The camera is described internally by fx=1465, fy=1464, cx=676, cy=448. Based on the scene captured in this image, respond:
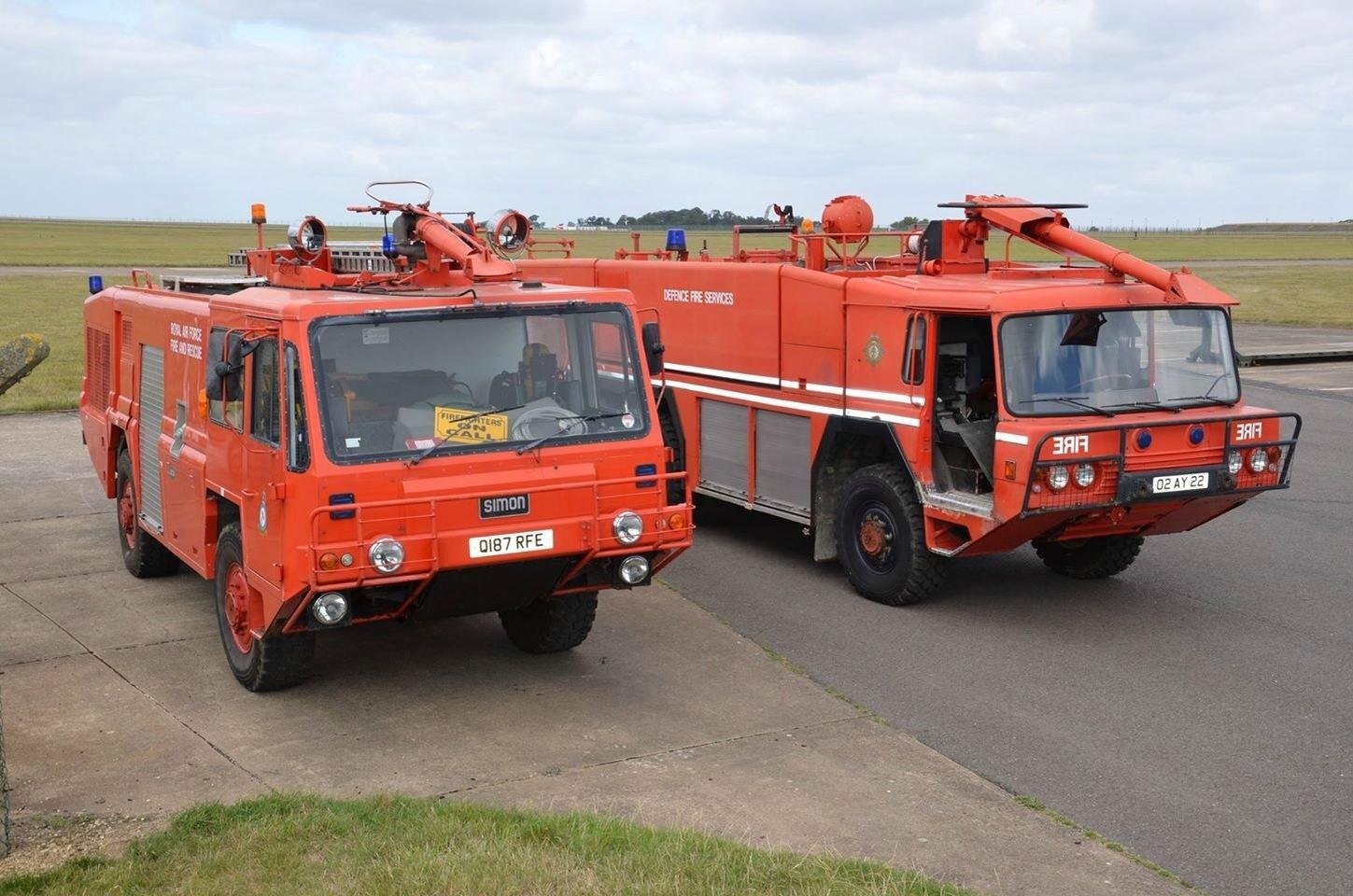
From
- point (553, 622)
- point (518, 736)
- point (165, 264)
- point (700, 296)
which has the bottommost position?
point (518, 736)

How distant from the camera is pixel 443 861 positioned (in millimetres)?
5926

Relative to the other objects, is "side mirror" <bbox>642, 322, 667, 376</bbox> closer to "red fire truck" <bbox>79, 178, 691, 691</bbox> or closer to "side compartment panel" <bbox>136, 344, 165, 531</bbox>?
"red fire truck" <bbox>79, 178, 691, 691</bbox>

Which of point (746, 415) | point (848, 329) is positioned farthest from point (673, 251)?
point (848, 329)

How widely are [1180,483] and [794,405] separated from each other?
3.15 meters

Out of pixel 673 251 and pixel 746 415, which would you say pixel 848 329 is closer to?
pixel 746 415

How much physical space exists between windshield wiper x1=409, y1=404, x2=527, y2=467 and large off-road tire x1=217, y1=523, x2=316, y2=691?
4.59 feet

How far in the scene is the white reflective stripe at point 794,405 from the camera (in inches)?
419

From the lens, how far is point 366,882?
5.77 m

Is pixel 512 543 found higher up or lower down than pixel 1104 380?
lower down

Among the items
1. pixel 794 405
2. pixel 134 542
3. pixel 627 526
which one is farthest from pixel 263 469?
pixel 794 405

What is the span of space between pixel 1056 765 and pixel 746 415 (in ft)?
17.4

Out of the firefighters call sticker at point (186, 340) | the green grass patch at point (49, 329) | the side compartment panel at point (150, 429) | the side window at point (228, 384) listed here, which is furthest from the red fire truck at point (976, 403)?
the green grass patch at point (49, 329)

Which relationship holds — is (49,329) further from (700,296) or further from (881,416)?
(881,416)

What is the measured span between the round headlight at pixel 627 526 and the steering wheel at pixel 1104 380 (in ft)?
11.7
